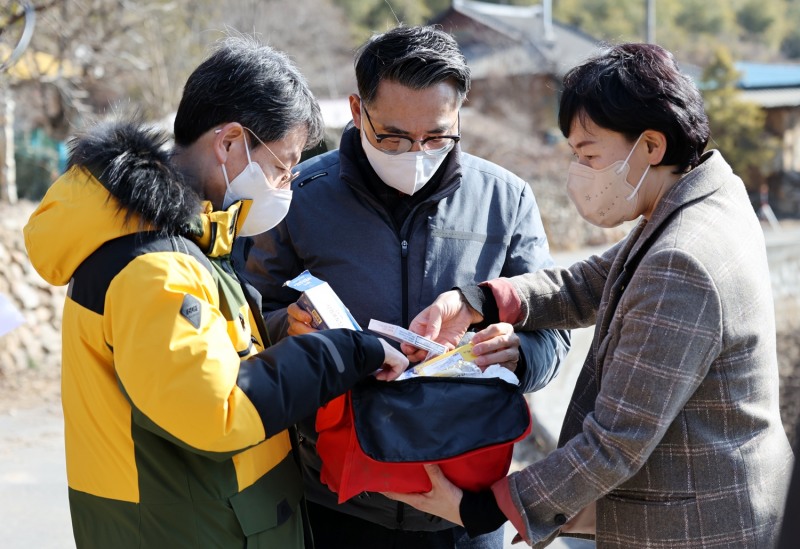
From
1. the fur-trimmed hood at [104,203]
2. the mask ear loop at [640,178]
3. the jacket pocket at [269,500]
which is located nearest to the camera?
the fur-trimmed hood at [104,203]

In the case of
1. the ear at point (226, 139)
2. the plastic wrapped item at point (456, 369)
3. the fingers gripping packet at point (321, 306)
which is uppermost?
the ear at point (226, 139)

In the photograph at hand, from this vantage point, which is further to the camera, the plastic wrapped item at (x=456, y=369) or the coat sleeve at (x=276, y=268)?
the coat sleeve at (x=276, y=268)

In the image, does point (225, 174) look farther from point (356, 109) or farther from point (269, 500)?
point (269, 500)

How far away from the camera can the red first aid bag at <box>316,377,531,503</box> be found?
6.63 ft

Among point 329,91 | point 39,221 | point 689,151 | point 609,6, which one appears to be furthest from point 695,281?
point 609,6

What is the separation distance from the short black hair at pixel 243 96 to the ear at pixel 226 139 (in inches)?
0.7

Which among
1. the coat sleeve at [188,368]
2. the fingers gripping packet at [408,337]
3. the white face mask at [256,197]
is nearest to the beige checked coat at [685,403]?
the fingers gripping packet at [408,337]

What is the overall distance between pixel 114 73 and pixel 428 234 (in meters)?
13.4

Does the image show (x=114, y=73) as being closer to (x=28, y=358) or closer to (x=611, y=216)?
(x=28, y=358)

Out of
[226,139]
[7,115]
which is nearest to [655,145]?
[226,139]

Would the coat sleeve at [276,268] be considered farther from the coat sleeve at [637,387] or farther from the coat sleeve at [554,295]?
the coat sleeve at [637,387]

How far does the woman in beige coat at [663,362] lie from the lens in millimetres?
1855

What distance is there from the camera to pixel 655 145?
205cm

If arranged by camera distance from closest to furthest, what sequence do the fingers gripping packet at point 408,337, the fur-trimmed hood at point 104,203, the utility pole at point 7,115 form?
the fur-trimmed hood at point 104,203, the fingers gripping packet at point 408,337, the utility pole at point 7,115
